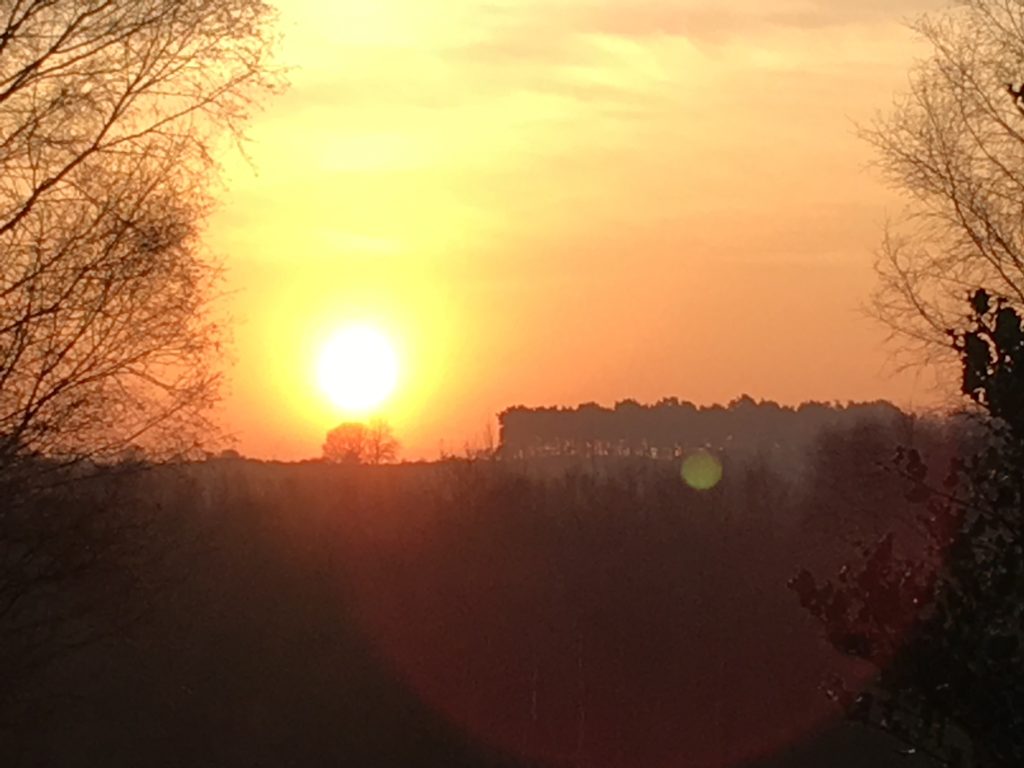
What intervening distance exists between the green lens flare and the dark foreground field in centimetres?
1049

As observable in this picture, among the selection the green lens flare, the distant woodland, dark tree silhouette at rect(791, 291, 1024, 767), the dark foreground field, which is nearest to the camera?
dark tree silhouette at rect(791, 291, 1024, 767)

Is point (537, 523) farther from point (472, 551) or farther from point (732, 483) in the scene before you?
point (732, 483)

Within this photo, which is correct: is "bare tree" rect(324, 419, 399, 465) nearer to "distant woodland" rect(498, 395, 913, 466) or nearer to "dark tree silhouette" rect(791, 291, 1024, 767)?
"distant woodland" rect(498, 395, 913, 466)

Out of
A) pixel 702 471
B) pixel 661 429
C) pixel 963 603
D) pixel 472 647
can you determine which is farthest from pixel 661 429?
pixel 963 603

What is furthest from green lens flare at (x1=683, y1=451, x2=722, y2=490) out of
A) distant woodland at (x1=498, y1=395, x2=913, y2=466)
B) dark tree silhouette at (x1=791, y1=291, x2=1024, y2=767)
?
dark tree silhouette at (x1=791, y1=291, x2=1024, y2=767)

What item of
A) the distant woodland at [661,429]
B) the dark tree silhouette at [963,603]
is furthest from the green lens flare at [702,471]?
the dark tree silhouette at [963,603]

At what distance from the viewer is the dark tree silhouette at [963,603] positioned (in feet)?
20.0

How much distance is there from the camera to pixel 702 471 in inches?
2280

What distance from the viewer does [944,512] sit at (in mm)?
6695

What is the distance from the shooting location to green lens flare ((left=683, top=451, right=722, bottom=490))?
149ft

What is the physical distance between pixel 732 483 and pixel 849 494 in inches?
411

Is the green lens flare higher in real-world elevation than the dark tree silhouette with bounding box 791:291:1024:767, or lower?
higher

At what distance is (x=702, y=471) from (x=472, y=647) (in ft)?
97.6

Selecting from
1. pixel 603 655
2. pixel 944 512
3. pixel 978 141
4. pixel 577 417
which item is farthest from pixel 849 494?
pixel 577 417
